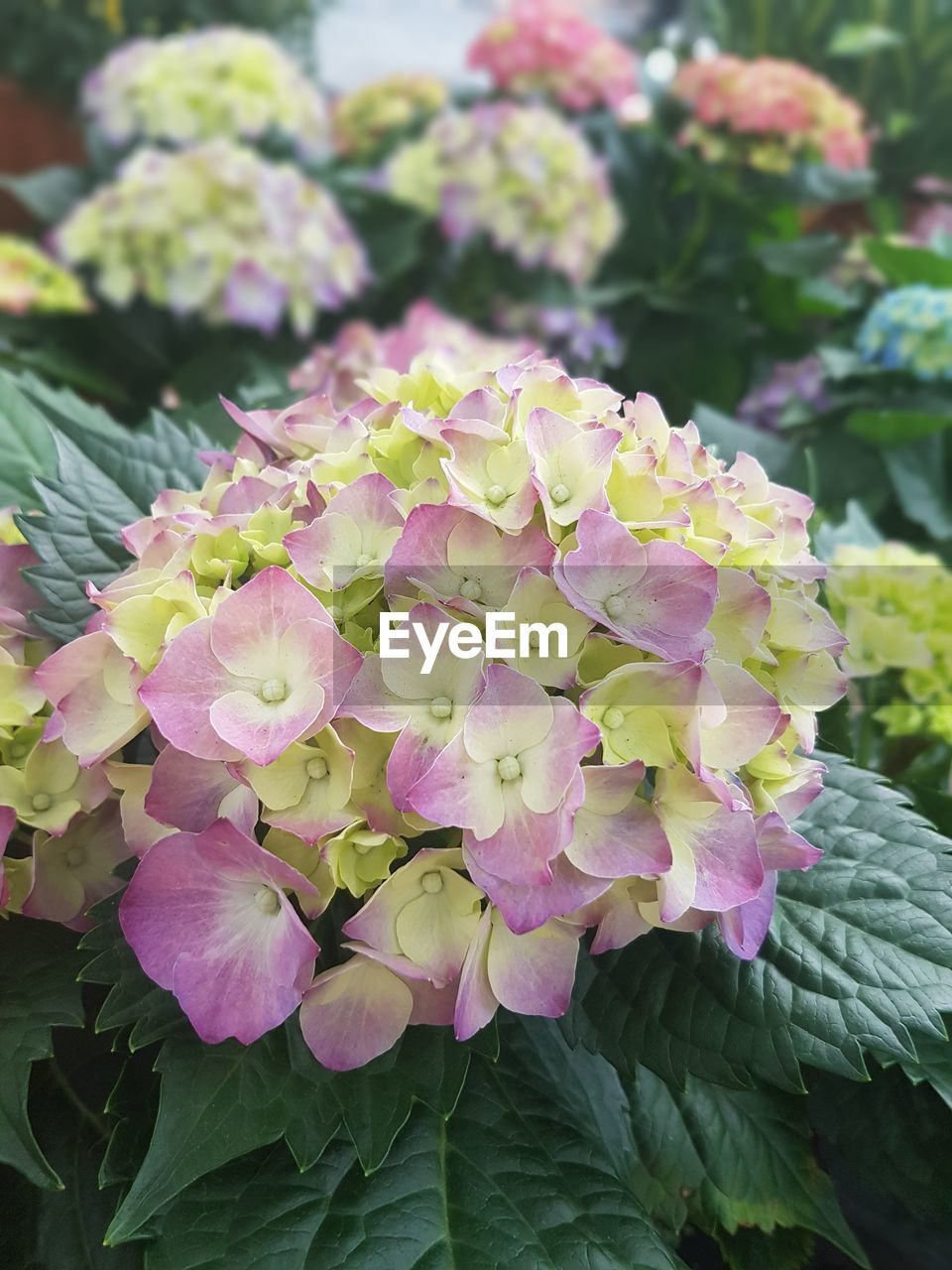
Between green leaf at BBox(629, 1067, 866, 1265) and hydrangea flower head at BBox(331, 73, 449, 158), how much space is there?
1.52 meters

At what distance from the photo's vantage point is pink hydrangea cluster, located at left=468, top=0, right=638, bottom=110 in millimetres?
1504

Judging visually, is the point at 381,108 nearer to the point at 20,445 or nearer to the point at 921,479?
the point at 921,479

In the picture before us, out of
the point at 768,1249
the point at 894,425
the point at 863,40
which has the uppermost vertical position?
the point at 863,40

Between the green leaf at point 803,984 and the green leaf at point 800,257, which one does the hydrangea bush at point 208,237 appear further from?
the green leaf at point 803,984

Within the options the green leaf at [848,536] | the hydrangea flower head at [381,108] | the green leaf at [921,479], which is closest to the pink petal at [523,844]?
the green leaf at [848,536]

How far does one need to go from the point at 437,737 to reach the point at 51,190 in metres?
1.38

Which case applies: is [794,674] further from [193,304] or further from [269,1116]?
[193,304]

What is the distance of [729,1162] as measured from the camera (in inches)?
19.1

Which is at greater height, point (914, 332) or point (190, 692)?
point (190, 692)

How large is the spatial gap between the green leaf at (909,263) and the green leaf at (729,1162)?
0.92 m

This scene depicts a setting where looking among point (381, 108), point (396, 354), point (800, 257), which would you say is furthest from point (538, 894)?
point (381, 108)

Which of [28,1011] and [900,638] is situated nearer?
[28,1011]

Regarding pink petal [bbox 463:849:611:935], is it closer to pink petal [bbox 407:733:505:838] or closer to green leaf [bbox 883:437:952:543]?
pink petal [bbox 407:733:505:838]

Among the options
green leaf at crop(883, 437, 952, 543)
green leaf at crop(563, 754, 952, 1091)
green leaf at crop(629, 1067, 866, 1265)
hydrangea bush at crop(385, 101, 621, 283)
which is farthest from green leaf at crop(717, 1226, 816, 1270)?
hydrangea bush at crop(385, 101, 621, 283)
